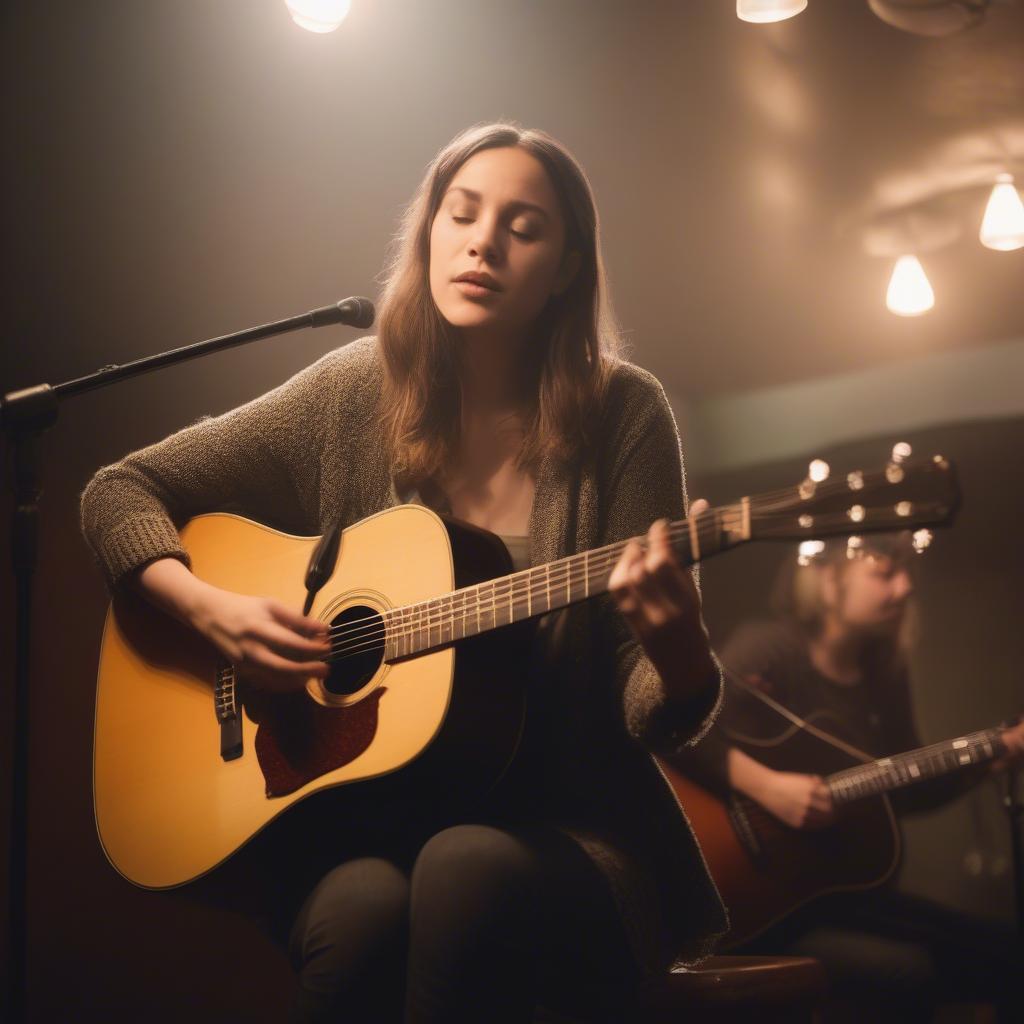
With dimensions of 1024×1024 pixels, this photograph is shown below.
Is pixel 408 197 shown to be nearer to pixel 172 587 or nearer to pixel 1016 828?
pixel 172 587

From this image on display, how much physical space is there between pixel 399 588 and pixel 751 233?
1.44 metres

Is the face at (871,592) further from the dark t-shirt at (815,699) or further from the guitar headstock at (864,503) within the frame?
the guitar headstock at (864,503)

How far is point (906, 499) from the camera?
922mm

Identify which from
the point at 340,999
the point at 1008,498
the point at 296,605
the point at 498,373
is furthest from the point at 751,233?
the point at 340,999

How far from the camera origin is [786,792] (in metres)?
1.99

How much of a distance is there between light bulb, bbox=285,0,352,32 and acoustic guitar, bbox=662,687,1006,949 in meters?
1.60

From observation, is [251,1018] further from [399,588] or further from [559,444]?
[559,444]

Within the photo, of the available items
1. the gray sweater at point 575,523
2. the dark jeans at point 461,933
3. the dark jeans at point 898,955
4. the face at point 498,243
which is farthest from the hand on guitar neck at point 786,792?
the face at point 498,243

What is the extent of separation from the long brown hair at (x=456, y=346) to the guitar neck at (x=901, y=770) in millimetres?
1069

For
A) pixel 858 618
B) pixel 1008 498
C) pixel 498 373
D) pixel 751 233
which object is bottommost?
pixel 858 618

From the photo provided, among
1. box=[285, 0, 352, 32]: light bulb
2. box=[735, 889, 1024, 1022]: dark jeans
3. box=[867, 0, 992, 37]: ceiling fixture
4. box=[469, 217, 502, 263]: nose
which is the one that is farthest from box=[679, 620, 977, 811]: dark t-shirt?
box=[285, 0, 352, 32]: light bulb

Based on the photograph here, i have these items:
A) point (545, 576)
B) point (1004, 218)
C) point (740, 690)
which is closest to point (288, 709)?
point (545, 576)

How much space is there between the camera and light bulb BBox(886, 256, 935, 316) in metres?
2.21

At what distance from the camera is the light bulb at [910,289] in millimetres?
2207
